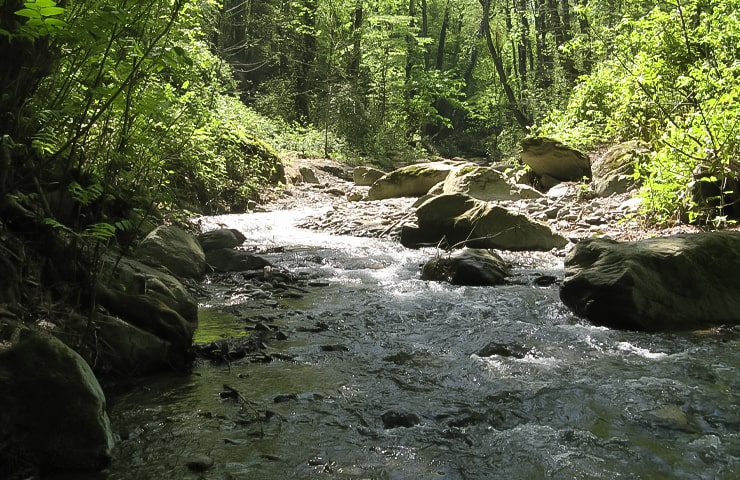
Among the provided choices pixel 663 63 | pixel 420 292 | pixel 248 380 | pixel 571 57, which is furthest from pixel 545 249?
pixel 571 57

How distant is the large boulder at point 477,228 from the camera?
9766mm

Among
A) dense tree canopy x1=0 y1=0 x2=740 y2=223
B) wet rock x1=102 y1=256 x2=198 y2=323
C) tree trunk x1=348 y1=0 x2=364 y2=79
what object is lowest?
wet rock x1=102 y1=256 x2=198 y2=323

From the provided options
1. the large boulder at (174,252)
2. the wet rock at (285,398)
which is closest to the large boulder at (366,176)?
the large boulder at (174,252)

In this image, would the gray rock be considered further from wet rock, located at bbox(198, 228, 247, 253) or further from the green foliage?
the green foliage

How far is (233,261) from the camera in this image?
8.60 metres

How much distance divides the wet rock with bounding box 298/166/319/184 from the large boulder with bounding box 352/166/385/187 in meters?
1.47

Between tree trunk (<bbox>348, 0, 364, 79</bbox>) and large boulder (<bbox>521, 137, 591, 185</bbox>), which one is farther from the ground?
tree trunk (<bbox>348, 0, 364, 79</bbox>)

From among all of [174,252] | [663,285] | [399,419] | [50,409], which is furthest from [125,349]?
[663,285]

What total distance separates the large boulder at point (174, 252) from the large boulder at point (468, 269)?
3233 millimetres

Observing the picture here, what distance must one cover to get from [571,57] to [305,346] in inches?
687

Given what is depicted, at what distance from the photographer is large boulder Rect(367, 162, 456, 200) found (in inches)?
605

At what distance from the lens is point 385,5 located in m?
33.2

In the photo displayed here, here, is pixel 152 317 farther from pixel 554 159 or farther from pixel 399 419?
pixel 554 159

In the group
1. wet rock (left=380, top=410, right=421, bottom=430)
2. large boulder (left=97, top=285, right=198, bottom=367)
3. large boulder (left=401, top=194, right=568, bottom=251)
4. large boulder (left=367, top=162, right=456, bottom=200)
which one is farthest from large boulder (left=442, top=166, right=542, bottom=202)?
wet rock (left=380, top=410, right=421, bottom=430)
